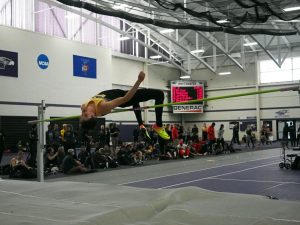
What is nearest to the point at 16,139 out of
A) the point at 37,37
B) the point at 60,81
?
the point at 60,81

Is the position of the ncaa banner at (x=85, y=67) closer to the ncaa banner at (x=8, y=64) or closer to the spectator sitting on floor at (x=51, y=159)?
the ncaa banner at (x=8, y=64)

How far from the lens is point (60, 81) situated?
20.3 meters

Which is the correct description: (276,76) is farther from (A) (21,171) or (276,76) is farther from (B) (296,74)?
(A) (21,171)

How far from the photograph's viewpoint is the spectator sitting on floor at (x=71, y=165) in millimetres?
11688

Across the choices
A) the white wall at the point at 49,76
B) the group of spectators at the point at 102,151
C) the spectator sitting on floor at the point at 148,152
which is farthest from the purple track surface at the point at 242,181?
the white wall at the point at 49,76

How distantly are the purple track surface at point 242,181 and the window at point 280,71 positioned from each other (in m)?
15.7

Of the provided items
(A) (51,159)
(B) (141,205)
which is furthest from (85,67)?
(B) (141,205)

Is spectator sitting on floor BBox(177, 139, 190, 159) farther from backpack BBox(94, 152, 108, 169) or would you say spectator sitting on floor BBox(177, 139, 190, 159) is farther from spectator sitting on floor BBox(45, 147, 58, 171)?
spectator sitting on floor BBox(45, 147, 58, 171)

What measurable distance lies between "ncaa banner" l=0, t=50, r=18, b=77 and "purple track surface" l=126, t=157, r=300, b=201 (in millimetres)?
10539

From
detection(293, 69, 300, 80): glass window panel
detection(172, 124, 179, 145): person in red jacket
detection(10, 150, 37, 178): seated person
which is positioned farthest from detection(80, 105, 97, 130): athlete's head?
detection(293, 69, 300, 80): glass window panel

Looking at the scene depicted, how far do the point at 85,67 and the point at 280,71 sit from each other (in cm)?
1371

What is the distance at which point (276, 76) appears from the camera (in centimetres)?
2741

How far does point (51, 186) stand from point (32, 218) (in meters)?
2.30

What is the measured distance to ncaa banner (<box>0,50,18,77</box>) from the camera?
17.6 metres
